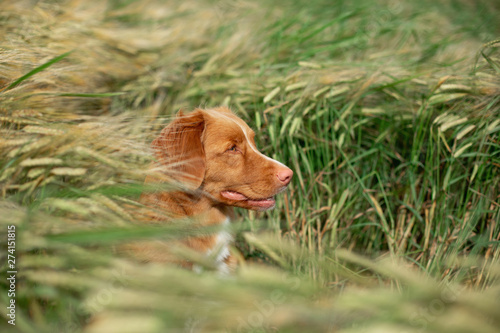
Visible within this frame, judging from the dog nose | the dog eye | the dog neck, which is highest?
the dog eye

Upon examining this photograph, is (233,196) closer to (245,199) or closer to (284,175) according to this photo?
(245,199)

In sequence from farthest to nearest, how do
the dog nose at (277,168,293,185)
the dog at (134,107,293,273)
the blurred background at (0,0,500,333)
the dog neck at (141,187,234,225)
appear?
the dog nose at (277,168,293,185) → the dog at (134,107,293,273) → the dog neck at (141,187,234,225) → the blurred background at (0,0,500,333)

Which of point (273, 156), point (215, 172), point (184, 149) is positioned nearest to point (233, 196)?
point (215, 172)

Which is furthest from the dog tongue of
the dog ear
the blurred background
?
the blurred background

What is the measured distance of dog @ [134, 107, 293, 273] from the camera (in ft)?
7.26

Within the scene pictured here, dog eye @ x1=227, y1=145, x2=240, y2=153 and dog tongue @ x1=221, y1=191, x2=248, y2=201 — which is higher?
dog eye @ x1=227, y1=145, x2=240, y2=153

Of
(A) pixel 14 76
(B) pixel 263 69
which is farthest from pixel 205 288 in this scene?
(B) pixel 263 69

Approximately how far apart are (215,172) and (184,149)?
0.77ft

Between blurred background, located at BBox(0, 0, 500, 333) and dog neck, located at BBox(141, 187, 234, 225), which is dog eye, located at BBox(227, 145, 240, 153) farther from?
blurred background, located at BBox(0, 0, 500, 333)

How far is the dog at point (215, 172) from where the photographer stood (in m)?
2.21

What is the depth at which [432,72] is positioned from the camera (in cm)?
315

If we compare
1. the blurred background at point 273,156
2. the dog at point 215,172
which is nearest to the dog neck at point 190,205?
the dog at point 215,172

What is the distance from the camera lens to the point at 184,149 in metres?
2.26

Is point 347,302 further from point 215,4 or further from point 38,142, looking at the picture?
point 215,4
